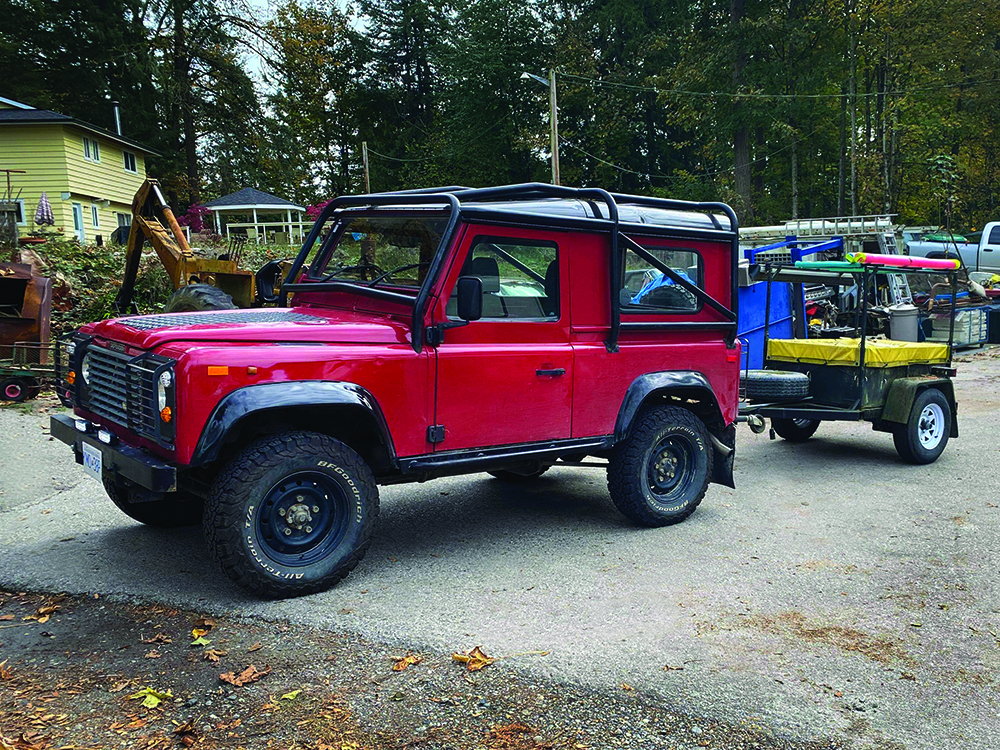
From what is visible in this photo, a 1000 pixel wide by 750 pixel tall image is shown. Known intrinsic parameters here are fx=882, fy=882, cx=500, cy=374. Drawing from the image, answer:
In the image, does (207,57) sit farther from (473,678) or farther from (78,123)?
(473,678)

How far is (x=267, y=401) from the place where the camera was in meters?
4.50

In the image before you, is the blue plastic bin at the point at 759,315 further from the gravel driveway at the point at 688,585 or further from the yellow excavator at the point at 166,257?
the yellow excavator at the point at 166,257

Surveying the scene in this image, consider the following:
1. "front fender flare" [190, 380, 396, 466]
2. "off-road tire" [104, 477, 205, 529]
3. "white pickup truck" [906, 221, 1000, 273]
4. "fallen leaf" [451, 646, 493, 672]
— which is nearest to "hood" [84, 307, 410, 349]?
"front fender flare" [190, 380, 396, 466]

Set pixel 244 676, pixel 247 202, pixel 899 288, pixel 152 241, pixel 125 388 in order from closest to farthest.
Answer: pixel 244 676 → pixel 125 388 → pixel 152 241 → pixel 899 288 → pixel 247 202

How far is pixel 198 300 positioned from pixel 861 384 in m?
7.28

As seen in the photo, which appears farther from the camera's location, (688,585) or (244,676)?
(688,585)

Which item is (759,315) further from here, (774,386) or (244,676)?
(244,676)

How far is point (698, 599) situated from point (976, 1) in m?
34.5

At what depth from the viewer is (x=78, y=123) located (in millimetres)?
28016

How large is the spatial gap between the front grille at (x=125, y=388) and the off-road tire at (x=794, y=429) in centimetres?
684

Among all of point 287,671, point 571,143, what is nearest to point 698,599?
point 287,671

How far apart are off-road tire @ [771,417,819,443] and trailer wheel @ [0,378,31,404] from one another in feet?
30.5

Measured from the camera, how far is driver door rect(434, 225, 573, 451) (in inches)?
208

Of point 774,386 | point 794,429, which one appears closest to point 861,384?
point 774,386
